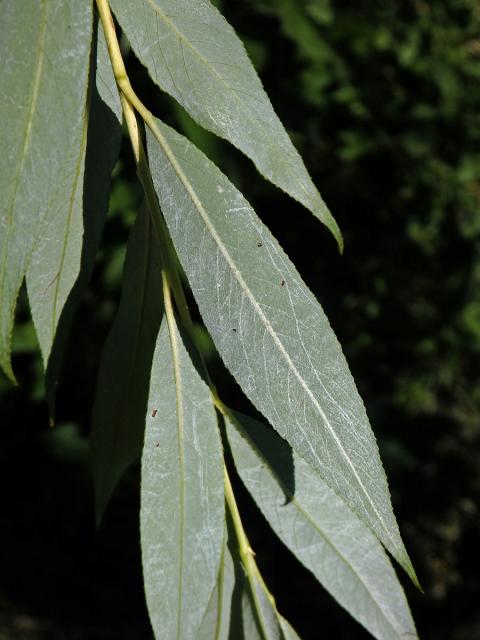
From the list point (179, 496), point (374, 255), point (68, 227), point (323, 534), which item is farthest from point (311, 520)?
point (374, 255)

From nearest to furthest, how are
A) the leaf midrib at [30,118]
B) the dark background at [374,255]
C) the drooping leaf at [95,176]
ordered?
the leaf midrib at [30,118] → the drooping leaf at [95,176] → the dark background at [374,255]

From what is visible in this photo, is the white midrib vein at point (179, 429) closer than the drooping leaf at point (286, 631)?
Yes

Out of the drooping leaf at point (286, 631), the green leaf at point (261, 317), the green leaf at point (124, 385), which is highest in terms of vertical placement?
the green leaf at point (261, 317)

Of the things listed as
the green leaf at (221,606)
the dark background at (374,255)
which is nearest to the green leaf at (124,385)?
the green leaf at (221,606)

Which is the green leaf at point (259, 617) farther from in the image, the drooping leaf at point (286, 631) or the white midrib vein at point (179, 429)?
the white midrib vein at point (179, 429)

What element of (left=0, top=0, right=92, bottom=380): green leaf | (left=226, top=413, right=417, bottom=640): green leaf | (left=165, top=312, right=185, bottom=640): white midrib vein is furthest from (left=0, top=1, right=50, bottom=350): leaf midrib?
(left=226, top=413, right=417, bottom=640): green leaf

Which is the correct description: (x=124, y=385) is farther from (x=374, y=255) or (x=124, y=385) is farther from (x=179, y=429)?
(x=374, y=255)

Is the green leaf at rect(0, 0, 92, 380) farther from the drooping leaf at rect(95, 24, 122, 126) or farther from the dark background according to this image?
the dark background

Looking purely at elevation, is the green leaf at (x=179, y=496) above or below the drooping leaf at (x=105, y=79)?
below
